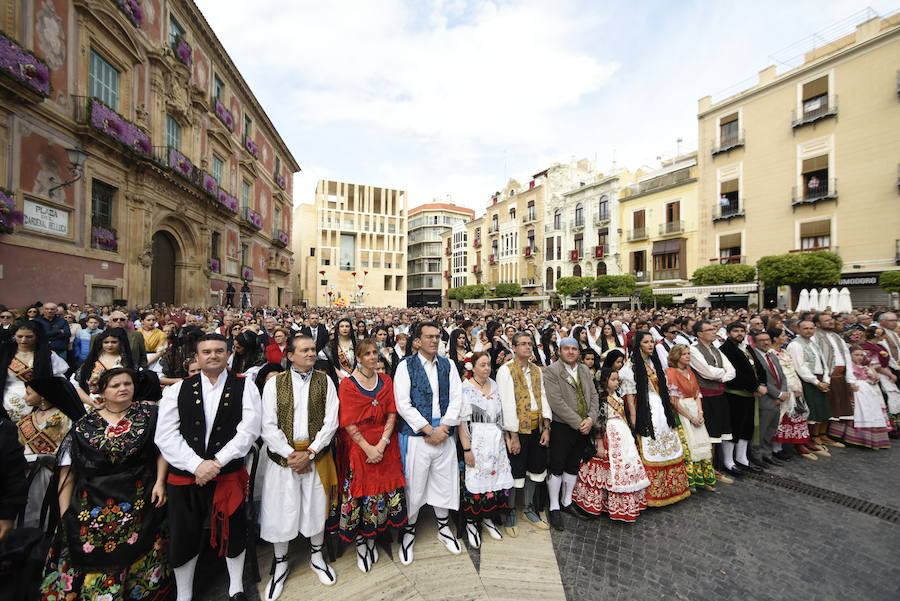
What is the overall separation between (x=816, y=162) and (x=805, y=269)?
24.4 feet

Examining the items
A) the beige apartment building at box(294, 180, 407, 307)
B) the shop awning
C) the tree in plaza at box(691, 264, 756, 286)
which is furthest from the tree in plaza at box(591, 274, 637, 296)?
the beige apartment building at box(294, 180, 407, 307)

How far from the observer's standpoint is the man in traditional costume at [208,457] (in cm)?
247

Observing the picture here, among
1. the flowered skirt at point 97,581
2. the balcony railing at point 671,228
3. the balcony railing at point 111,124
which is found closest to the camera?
the flowered skirt at point 97,581

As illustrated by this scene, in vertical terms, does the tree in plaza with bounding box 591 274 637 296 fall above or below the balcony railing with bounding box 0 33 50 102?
below

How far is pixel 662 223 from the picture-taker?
2655 centimetres

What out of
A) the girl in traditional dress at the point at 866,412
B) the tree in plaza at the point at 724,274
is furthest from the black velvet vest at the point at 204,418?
the tree in plaza at the point at 724,274

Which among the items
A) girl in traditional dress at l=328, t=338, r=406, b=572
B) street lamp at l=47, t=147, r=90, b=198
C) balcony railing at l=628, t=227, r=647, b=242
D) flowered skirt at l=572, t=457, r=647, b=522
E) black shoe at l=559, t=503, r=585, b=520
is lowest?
black shoe at l=559, t=503, r=585, b=520

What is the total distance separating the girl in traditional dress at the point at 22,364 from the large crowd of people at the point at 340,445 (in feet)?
0.05

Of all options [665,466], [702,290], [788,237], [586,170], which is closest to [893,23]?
[788,237]

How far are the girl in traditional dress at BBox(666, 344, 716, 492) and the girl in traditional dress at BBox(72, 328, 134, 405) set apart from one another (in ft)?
19.9

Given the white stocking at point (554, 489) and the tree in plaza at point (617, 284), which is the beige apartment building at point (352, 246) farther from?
the white stocking at point (554, 489)

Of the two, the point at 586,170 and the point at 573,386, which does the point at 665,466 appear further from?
the point at 586,170

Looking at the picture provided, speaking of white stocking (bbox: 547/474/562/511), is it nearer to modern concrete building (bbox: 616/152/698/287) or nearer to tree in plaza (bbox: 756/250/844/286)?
tree in plaza (bbox: 756/250/844/286)

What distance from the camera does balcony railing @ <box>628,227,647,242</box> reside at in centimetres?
2761
